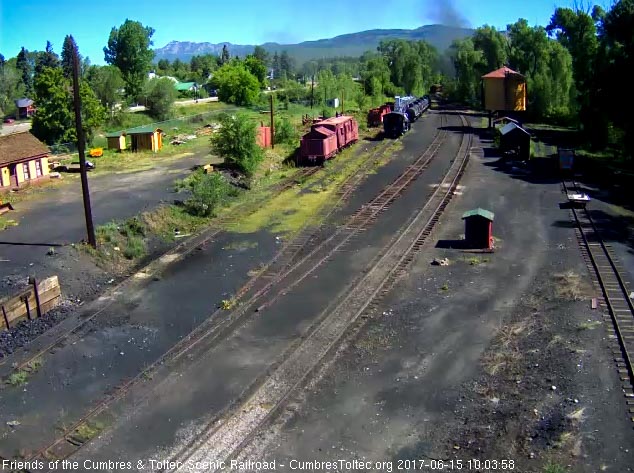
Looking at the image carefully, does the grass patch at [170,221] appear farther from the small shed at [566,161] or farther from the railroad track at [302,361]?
the small shed at [566,161]

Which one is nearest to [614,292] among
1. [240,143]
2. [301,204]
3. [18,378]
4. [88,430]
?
[88,430]

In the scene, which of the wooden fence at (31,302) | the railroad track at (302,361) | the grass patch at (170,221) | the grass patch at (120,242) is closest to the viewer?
the railroad track at (302,361)

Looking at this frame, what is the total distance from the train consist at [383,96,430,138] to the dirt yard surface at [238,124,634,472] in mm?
34205

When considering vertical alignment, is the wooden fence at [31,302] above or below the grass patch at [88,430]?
→ above

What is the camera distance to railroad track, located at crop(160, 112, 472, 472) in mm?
12016

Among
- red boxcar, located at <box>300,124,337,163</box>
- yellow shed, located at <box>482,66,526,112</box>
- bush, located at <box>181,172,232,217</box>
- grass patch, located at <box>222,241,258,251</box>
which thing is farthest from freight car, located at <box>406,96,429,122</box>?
grass patch, located at <box>222,241,258,251</box>

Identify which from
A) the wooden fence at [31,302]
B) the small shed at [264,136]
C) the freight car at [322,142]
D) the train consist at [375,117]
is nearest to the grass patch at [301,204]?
the freight car at [322,142]

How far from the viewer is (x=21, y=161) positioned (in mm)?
33031

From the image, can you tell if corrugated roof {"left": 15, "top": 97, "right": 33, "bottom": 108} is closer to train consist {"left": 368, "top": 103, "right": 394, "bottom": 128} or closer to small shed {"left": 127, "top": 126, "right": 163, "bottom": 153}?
small shed {"left": 127, "top": 126, "right": 163, "bottom": 153}

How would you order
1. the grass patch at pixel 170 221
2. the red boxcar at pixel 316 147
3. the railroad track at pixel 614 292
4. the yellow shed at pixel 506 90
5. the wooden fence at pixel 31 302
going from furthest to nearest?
the yellow shed at pixel 506 90
the red boxcar at pixel 316 147
the grass patch at pixel 170 221
the wooden fence at pixel 31 302
the railroad track at pixel 614 292

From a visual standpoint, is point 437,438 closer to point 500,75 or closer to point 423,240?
point 423,240

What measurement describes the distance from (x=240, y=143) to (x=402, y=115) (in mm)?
23630

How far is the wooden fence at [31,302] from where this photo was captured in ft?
57.3

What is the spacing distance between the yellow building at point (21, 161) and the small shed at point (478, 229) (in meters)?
23.3
